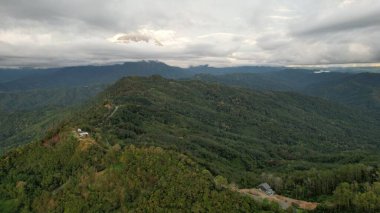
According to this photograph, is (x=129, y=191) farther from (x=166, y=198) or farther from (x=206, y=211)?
(x=206, y=211)

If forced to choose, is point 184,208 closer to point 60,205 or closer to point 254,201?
point 254,201

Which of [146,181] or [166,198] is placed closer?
[166,198]

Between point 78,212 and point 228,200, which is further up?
point 228,200

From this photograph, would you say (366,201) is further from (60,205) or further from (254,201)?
(60,205)

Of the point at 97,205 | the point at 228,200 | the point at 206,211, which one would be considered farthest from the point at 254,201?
the point at 97,205

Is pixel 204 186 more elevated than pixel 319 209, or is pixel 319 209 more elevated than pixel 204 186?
pixel 204 186

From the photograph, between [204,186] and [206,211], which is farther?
[204,186]

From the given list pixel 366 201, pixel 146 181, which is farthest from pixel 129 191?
pixel 366 201

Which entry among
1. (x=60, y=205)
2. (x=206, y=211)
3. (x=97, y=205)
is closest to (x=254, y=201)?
(x=206, y=211)
